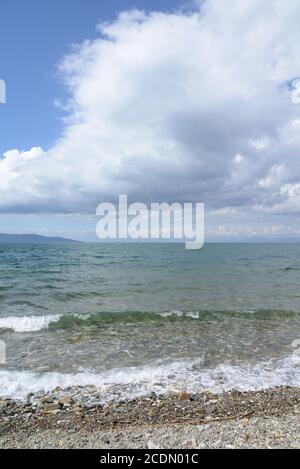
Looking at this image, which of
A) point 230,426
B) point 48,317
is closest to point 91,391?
point 230,426

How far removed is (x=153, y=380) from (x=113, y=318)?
298 inches

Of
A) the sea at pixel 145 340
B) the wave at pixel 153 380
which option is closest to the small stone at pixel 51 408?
the wave at pixel 153 380

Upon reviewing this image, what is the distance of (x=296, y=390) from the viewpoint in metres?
8.20

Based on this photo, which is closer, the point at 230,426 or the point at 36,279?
the point at 230,426

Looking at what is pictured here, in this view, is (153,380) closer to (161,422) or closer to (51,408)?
(161,422)

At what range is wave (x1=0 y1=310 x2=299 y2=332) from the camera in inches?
583

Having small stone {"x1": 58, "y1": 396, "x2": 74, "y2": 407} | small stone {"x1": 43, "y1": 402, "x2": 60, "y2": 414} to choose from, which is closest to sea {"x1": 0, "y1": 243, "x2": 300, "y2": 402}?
small stone {"x1": 58, "y1": 396, "x2": 74, "y2": 407}

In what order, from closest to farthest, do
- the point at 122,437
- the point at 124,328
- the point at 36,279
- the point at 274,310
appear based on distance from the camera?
the point at 122,437 → the point at 124,328 → the point at 274,310 → the point at 36,279

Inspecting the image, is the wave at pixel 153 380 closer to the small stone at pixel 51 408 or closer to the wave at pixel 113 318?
the small stone at pixel 51 408

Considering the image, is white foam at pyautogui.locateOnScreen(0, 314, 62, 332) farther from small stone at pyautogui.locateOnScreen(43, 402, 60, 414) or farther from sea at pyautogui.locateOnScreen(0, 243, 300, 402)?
small stone at pyautogui.locateOnScreen(43, 402, 60, 414)

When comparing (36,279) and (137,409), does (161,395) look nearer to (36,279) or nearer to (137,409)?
(137,409)

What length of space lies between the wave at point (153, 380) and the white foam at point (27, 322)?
17.1 ft
